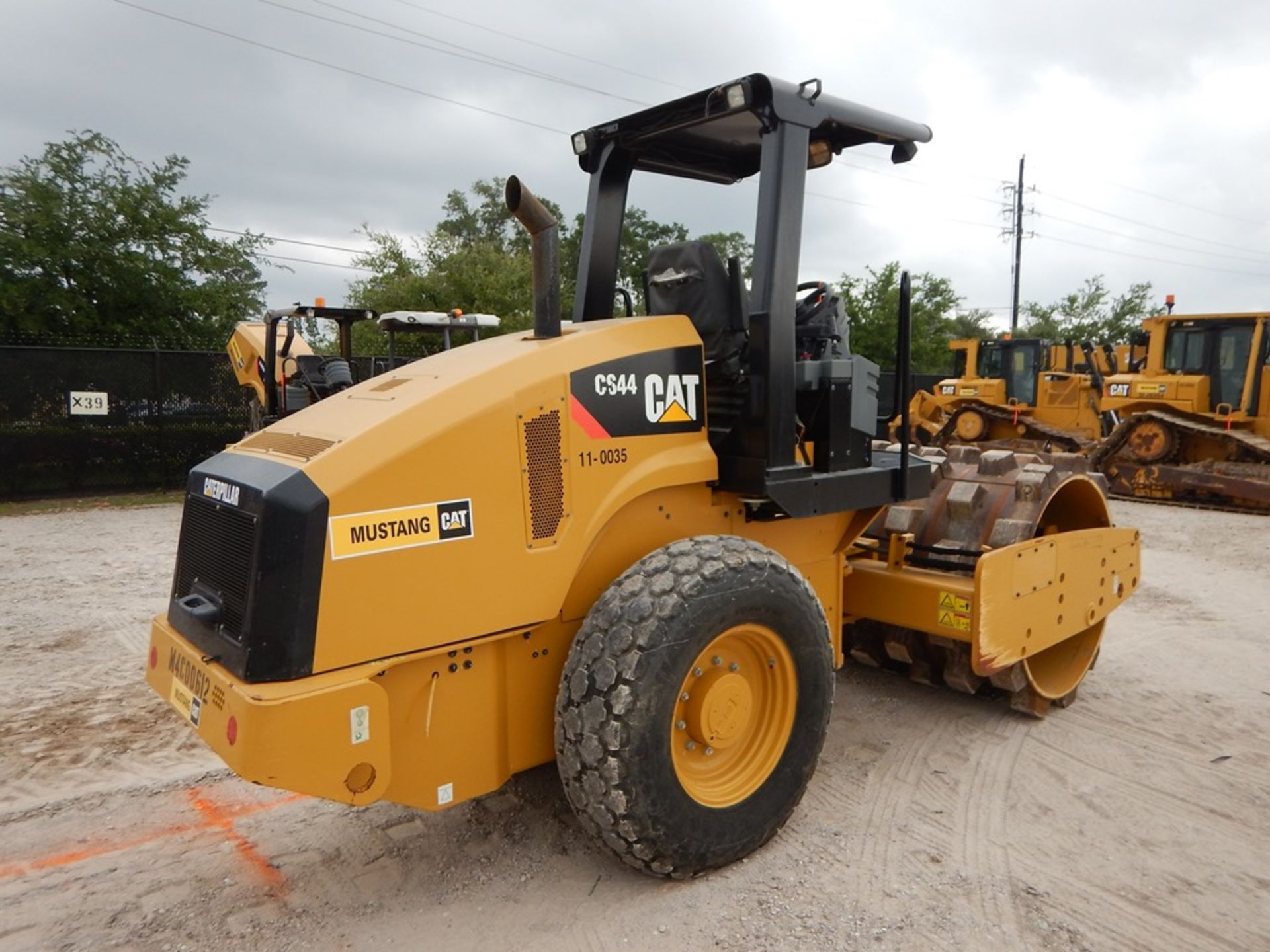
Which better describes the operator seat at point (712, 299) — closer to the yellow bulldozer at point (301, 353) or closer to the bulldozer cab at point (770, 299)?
the bulldozer cab at point (770, 299)

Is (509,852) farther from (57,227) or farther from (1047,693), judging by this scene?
(57,227)

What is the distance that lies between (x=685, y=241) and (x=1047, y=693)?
297cm

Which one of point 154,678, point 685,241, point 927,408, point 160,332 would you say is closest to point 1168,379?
point 927,408

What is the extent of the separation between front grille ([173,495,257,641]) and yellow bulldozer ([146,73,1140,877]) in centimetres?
1

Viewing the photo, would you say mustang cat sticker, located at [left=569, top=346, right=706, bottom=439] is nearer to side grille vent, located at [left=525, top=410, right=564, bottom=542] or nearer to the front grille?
side grille vent, located at [left=525, top=410, right=564, bottom=542]

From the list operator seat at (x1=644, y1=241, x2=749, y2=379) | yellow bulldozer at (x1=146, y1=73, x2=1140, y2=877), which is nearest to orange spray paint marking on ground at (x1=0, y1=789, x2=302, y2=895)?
yellow bulldozer at (x1=146, y1=73, x2=1140, y2=877)

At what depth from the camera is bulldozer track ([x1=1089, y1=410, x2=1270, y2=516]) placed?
11.7 meters

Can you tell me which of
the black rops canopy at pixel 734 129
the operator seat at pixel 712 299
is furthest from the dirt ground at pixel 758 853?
the black rops canopy at pixel 734 129

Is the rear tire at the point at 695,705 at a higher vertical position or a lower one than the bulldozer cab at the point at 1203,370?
lower

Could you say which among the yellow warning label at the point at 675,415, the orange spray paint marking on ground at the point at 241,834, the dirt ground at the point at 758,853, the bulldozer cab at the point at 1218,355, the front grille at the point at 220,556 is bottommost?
the orange spray paint marking on ground at the point at 241,834

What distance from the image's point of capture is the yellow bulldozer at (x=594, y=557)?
251 cm

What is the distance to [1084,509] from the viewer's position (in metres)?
4.98

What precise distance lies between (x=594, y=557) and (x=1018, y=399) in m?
17.0

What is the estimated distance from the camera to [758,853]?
3219 mm
